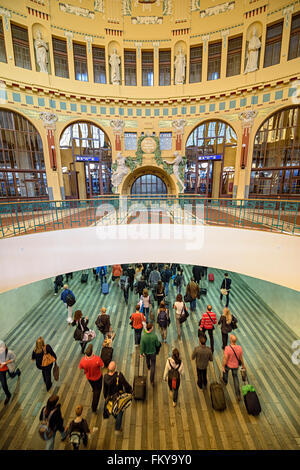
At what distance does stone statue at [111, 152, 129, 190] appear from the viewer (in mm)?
12844

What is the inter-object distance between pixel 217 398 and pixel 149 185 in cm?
1268

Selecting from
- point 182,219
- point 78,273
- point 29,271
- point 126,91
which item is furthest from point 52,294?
point 126,91

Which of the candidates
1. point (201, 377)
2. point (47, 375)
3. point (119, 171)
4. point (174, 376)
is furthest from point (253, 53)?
point (47, 375)

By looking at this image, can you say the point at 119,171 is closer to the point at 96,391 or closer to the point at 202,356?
the point at 202,356

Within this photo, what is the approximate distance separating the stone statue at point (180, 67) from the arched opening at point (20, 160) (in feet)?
28.3

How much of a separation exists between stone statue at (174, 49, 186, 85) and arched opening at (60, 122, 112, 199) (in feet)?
17.7

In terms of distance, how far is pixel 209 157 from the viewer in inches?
524

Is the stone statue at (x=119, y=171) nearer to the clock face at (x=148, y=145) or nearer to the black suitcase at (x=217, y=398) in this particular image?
the clock face at (x=148, y=145)

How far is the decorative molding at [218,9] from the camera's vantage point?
11.1m

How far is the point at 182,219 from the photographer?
6734 millimetres

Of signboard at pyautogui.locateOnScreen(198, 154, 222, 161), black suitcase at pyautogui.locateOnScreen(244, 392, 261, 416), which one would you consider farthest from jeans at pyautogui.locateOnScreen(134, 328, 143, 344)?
signboard at pyautogui.locateOnScreen(198, 154, 222, 161)

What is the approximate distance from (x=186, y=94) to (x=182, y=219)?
9747mm

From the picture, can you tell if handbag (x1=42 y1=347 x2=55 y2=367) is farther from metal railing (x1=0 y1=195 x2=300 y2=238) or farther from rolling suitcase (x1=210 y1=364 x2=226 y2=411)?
rolling suitcase (x1=210 y1=364 x2=226 y2=411)
